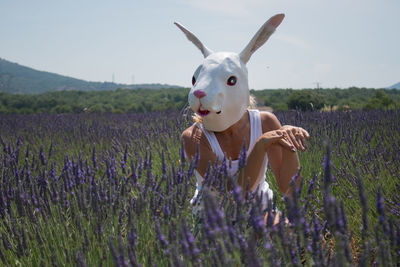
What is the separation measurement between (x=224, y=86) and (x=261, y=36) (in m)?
0.44

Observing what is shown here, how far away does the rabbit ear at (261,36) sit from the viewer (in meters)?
2.08

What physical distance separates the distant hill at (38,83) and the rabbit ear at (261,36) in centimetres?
13425

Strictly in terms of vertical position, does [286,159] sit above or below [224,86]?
below

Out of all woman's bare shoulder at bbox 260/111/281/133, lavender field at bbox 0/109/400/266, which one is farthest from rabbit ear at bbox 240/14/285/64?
lavender field at bbox 0/109/400/266

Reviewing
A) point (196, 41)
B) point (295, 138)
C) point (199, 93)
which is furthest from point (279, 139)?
point (196, 41)

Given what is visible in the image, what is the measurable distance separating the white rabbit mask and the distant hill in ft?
441

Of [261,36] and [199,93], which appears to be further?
[261,36]

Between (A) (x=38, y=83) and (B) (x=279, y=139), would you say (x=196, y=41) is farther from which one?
(A) (x=38, y=83)

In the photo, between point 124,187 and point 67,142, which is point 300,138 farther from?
point 67,142

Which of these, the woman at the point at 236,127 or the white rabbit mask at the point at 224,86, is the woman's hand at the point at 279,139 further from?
the white rabbit mask at the point at 224,86

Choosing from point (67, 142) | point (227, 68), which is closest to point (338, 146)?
point (227, 68)

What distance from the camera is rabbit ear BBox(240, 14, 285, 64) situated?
2082 mm

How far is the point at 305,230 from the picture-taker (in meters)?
1.09

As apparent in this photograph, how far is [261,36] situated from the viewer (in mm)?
2145
